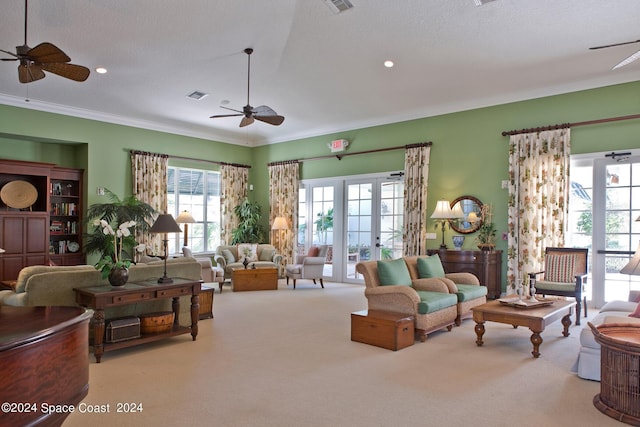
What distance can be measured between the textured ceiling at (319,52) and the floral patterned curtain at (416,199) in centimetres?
84

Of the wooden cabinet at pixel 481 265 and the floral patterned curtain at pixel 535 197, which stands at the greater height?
the floral patterned curtain at pixel 535 197

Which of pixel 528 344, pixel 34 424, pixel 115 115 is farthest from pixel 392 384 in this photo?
pixel 115 115

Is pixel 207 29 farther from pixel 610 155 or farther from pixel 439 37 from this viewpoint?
pixel 610 155

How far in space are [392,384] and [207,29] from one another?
4.53m

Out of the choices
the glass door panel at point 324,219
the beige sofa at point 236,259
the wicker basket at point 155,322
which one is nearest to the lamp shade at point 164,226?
the wicker basket at point 155,322

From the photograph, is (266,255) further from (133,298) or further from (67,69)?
(67,69)

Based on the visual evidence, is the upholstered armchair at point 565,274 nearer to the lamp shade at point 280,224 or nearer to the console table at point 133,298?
the console table at point 133,298

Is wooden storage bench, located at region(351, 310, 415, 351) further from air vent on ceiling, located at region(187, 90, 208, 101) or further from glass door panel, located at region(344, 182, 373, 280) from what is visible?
air vent on ceiling, located at region(187, 90, 208, 101)

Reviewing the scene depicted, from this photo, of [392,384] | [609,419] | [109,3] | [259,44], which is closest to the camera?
[609,419]

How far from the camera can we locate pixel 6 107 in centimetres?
769

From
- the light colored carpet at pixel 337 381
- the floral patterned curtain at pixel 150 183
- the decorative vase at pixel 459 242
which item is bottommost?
the light colored carpet at pixel 337 381

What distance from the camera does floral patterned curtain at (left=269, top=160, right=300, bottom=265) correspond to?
10719 millimetres

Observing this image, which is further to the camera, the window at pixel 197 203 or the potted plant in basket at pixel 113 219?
the window at pixel 197 203

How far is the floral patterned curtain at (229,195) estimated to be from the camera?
36.2ft
